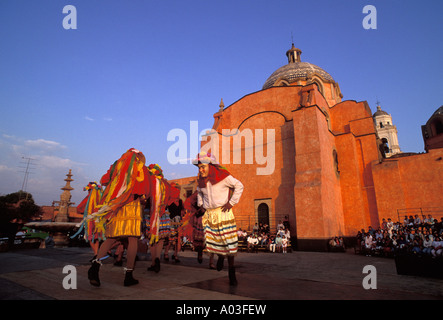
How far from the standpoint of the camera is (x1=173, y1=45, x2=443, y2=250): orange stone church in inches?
563

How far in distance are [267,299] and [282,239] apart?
11.0 meters

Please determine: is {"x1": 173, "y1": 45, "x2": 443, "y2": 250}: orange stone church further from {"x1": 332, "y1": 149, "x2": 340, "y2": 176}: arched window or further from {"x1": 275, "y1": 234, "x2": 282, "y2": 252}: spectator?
{"x1": 275, "y1": 234, "x2": 282, "y2": 252}: spectator

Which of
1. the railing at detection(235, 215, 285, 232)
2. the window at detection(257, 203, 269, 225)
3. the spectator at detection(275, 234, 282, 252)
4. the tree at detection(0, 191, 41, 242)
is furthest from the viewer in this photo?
the tree at detection(0, 191, 41, 242)

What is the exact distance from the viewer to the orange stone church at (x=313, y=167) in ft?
46.9

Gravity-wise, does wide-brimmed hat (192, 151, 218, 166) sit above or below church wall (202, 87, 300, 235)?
below

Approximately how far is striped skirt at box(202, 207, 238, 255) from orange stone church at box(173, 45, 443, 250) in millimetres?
10975

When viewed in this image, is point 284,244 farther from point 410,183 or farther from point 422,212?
point 410,183

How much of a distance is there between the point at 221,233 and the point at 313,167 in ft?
40.1

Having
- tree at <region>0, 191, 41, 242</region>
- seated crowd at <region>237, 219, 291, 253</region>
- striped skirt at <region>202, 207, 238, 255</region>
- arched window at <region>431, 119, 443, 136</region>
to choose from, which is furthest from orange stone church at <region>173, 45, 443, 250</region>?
tree at <region>0, 191, 41, 242</region>

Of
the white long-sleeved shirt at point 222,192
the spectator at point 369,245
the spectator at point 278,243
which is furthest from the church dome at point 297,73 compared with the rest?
the white long-sleeved shirt at point 222,192

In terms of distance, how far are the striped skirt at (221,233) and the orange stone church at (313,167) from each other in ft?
36.0

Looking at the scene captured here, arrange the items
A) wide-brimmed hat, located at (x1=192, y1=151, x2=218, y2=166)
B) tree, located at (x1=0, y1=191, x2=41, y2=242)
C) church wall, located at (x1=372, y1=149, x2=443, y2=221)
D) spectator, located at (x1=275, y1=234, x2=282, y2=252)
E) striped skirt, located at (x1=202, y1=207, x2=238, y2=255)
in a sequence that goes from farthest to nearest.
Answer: tree, located at (x1=0, y1=191, x2=41, y2=242)
church wall, located at (x1=372, y1=149, x2=443, y2=221)
spectator, located at (x1=275, y1=234, x2=282, y2=252)
wide-brimmed hat, located at (x1=192, y1=151, x2=218, y2=166)
striped skirt, located at (x1=202, y1=207, x2=238, y2=255)

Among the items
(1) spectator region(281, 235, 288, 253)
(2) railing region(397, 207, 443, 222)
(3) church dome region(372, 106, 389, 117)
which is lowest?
(1) spectator region(281, 235, 288, 253)
